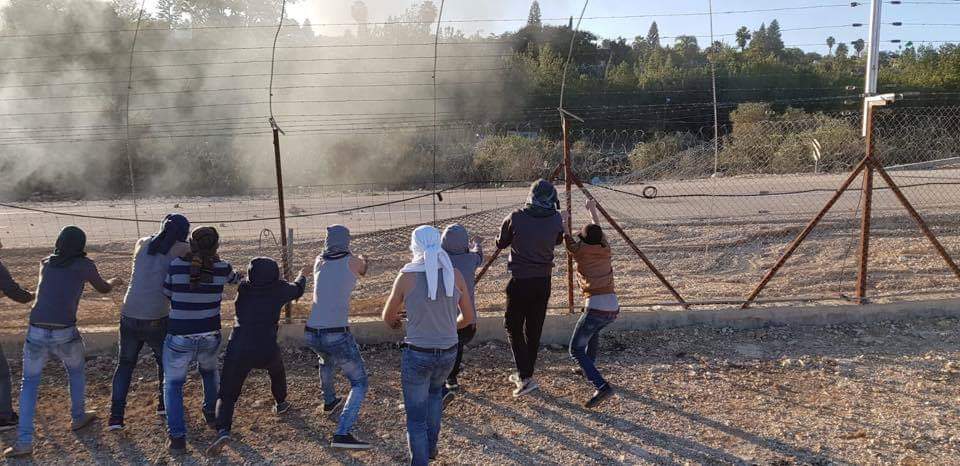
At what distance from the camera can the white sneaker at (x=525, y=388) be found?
4984 millimetres

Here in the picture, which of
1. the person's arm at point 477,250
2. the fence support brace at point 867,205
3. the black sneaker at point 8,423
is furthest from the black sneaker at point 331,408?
the fence support brace at point 867,205

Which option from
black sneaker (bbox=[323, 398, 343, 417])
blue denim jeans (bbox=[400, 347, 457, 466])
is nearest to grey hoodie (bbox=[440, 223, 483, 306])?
blue denim jeans (bbox=[400, 347, 457, 466])

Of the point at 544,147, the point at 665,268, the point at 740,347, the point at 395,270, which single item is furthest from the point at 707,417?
the point at 544,147

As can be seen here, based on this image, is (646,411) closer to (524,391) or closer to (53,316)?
(524,391)

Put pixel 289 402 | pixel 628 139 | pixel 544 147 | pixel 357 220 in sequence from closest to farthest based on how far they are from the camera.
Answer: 1. pixel 289 402
2. pixel 357 220
3. pixel 544 147
4. pixel 628 139

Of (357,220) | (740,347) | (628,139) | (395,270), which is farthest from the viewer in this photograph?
(628,139)

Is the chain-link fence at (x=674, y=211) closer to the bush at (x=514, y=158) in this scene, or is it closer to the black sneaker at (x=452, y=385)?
the bush at (x=514, y=158)

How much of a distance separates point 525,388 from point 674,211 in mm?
8469

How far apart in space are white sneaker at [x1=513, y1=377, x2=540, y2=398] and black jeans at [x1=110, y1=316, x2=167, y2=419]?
7.90 ft

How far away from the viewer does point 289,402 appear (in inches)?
194

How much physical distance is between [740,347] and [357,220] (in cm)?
919

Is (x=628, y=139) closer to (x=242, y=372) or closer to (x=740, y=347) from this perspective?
(x=740, y=347)

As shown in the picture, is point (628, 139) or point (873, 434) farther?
point (628, 139)

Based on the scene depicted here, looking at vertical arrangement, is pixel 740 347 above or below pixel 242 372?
below
